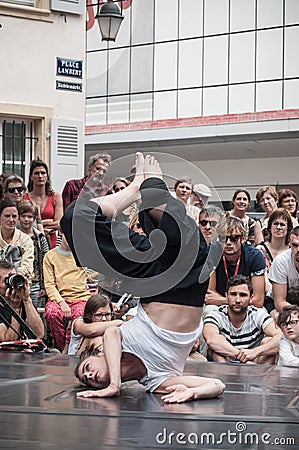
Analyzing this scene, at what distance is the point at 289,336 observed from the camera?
7.39 metres

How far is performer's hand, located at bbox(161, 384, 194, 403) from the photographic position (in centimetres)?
521

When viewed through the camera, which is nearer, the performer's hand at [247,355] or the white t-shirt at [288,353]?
the white t-shirt at [288,353]

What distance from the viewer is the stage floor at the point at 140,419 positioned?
14.1 feet

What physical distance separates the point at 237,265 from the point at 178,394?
11.3ft

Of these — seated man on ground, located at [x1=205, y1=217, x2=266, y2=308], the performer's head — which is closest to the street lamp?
seated man on ground, located at [x1=205, y1=217, x2=266, y2=308]

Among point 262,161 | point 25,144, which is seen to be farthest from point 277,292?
point 262,161

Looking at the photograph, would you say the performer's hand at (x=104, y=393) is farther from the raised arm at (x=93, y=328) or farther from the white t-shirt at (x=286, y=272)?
the white t-shirt at (x=286, y=272)

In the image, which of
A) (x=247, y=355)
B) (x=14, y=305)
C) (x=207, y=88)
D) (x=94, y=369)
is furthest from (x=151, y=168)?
(x=207, y=88)

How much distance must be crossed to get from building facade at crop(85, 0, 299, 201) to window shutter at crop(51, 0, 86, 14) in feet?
36.4

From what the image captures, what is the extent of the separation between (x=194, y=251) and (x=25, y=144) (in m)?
7.75

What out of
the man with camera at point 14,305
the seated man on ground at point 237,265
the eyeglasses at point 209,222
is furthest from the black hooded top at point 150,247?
the seated man on ground at point 237,265

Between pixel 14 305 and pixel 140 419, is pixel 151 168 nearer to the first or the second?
pixel 140 419

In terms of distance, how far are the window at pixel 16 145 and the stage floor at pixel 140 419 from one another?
21.6 feet

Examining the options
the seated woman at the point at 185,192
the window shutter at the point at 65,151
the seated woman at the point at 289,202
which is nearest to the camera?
the seated woman at the point at 185,192
